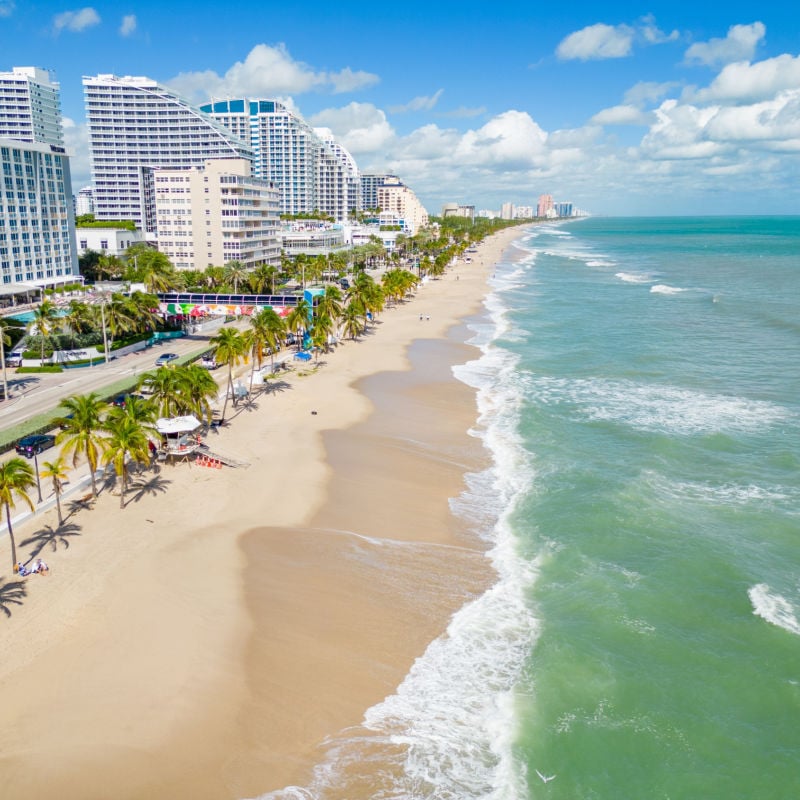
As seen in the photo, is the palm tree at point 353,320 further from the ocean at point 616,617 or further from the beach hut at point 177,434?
the beach hut at point 177,434

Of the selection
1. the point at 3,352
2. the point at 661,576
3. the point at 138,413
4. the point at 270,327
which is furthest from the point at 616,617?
the point at 3,352

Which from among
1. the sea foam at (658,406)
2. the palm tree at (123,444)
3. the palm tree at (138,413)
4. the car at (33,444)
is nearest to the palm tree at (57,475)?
the palm tree at (123,444)

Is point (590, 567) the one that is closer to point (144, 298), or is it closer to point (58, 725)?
point (58, 725)

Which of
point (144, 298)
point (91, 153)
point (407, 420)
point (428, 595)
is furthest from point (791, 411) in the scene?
point (91, 153)

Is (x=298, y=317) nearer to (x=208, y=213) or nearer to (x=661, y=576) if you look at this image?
(x=661, y=576)

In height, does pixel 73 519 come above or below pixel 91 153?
below

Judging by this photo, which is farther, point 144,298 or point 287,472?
point 144,298
